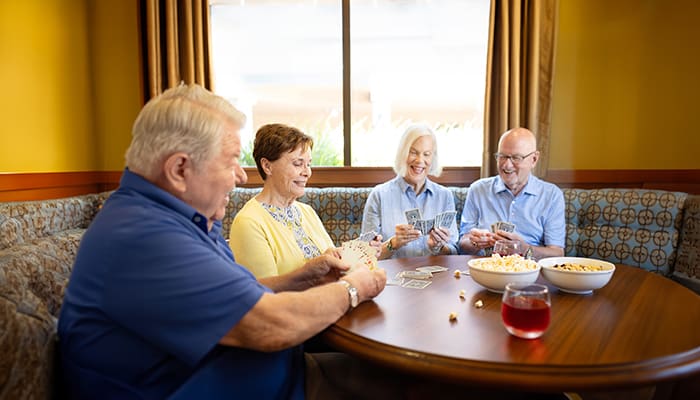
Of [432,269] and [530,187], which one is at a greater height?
[530,187]

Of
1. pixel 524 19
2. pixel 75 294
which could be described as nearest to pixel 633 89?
pixel 524 19

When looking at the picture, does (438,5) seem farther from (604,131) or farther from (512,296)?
(512,296)

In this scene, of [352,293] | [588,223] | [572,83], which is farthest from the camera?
[572,83]

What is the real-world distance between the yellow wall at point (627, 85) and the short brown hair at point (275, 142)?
261 cm

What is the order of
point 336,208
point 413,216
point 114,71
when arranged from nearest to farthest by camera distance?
point 413,216 → point 336,208 → point 114,71

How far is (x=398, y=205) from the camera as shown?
2666mm

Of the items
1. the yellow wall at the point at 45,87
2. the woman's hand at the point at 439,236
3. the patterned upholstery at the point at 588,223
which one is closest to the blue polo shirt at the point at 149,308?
the patterned upholstery at the point at 588,223

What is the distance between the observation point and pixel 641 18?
348 centimetres

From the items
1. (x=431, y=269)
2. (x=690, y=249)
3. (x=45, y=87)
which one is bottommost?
(x=690, y=249)

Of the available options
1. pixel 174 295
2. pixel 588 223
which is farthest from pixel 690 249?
pixel 174 295

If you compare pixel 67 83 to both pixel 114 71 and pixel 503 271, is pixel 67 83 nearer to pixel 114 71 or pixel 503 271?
pixel 114 71

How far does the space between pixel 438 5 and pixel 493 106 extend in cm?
101

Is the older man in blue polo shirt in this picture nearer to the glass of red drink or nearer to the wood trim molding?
the glass of red drink

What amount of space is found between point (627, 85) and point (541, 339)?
328cm
